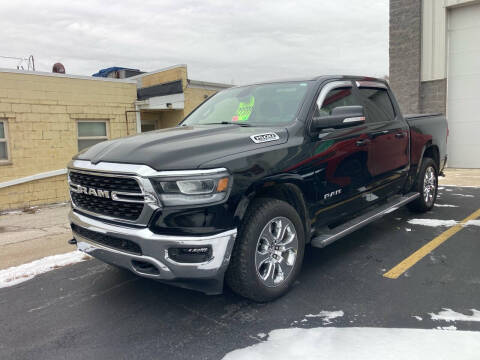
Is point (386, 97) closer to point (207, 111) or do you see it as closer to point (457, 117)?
point (207, 111)

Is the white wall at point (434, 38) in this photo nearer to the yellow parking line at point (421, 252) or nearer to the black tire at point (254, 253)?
the yellow parking line at point (421, 252)

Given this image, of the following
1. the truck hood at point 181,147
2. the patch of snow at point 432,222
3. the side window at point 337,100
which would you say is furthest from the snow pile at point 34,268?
the patch of snow at point 432,222

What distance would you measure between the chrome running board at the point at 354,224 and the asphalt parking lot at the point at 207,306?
39cm

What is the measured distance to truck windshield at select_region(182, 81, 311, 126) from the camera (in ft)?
13.5

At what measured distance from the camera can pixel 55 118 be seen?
36.2 ft

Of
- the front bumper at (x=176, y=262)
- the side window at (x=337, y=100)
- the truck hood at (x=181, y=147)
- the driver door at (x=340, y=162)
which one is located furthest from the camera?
the side window at (x=337, y=100)

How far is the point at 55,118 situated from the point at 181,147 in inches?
359

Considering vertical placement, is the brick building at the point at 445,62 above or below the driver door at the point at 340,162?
above

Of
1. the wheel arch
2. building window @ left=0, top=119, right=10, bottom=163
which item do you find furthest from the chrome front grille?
building window @ left=0, top=119, right=10, bottom=163

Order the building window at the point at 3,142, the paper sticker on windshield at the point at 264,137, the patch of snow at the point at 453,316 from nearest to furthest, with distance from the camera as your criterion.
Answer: the patch of snow at the point at 453,316 → the paper sticker on windshield at the point at 264,137 → the building window at the point at 3,142

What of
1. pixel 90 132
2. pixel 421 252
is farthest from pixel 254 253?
pixel 90 132

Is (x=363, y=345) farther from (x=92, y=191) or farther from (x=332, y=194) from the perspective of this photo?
(x=92, y=191)

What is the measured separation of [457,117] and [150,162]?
12144 millimetres

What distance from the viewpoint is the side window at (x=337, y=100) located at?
4.26 metres
